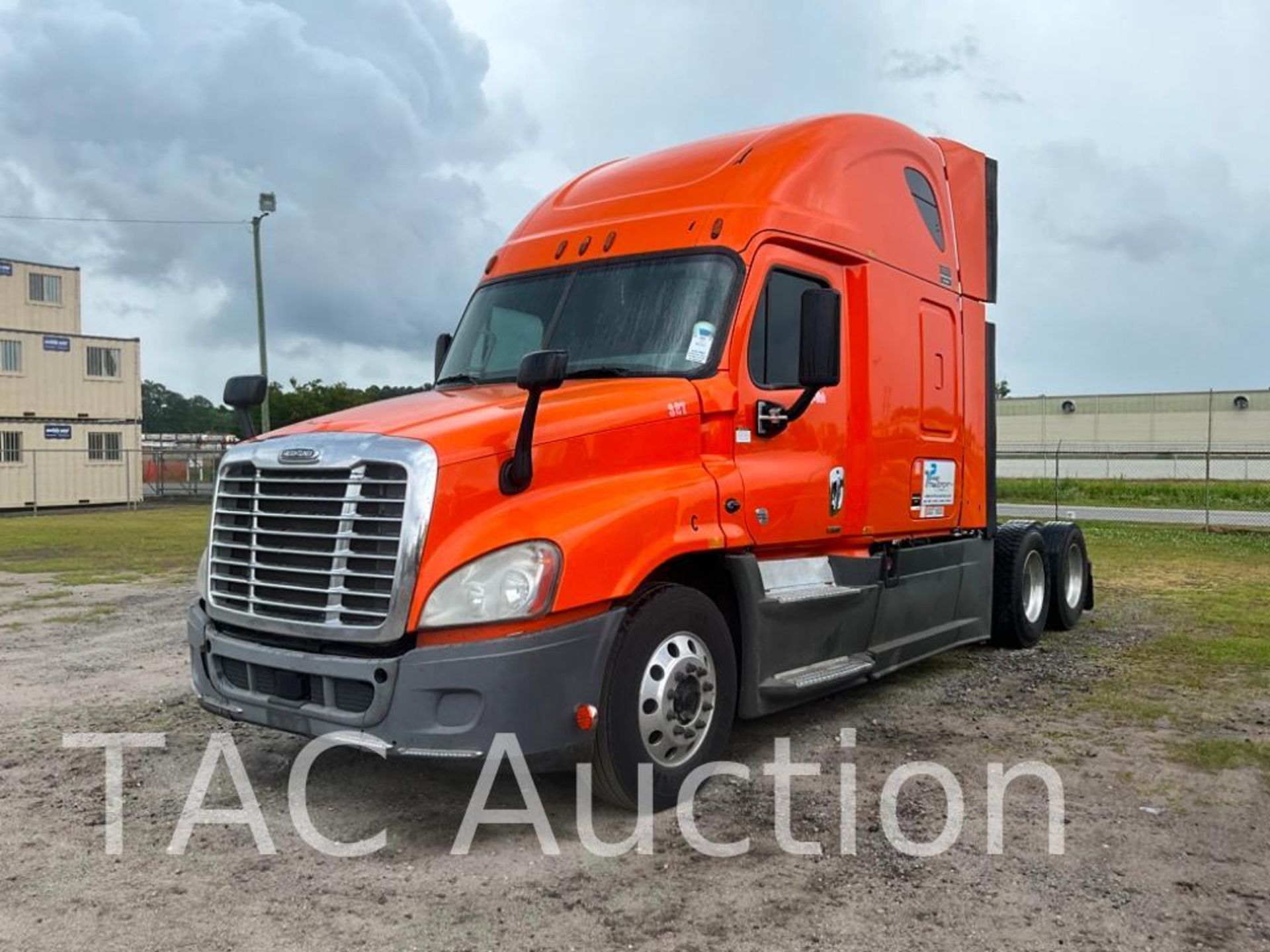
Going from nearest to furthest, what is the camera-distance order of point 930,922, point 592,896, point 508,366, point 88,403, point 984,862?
point 930,922
point 592,896
point 984,862
point 508,366
point 88,403

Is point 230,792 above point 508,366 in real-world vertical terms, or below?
below

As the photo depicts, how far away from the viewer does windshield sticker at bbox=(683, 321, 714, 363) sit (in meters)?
5.42

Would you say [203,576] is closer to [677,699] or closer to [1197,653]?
[677,699]

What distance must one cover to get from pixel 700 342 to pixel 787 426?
2.28ft

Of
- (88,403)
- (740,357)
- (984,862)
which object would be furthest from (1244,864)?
(88,403)

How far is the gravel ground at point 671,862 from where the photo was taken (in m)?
3.65

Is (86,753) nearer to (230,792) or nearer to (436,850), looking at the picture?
(230,792)

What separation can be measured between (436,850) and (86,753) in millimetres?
2521

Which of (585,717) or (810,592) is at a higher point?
(810,592)

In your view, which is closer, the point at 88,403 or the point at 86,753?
the point at 86,753

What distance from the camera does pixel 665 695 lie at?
484 cm

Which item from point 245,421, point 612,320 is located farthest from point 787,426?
point 245,421

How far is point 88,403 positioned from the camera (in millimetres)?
36000

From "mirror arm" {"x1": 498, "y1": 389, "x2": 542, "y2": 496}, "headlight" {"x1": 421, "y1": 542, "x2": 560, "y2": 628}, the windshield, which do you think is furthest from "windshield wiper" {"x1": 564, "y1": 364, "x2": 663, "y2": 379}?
"headlight" {"x1": 421, "y1": 542, "x2": 560, "y2": 628}
